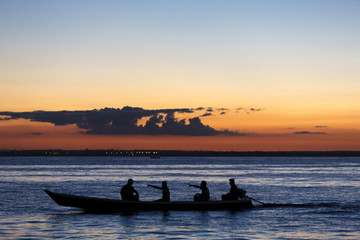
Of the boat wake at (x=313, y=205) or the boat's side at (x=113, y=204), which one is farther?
the boat wake at (x=313, y=205)

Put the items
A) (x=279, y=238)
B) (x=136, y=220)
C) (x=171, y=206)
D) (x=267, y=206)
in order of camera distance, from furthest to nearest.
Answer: (x=267, y=206), (x=171, y=206), (x=136, y=220), (x=279, y=238)

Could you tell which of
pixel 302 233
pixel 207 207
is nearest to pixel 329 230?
pixel 302 233

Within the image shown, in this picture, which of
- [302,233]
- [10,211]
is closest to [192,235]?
[302,233]

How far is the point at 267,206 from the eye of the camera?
37031 mm

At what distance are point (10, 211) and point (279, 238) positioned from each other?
763 inches

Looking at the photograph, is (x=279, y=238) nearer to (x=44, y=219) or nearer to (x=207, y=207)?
(x=207, y=207)

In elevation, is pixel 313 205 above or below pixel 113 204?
below

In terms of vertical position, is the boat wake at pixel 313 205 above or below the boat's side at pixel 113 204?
below

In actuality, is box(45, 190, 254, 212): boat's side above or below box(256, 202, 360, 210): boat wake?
above

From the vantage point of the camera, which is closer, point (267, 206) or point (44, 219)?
point (44, 219)

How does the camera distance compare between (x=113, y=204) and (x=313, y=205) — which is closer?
(x=113, y=204)

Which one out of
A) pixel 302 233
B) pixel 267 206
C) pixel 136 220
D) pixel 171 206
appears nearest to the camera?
pixel 302 233

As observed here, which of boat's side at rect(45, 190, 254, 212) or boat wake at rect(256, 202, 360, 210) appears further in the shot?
boat wake at rect(256, 202, 360, 210)

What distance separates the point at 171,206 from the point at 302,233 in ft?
32.5
